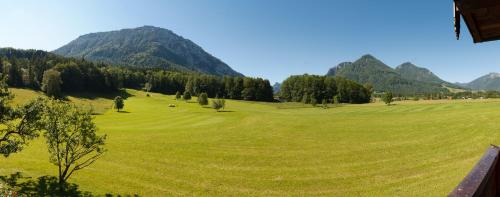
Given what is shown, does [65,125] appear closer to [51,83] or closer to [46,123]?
[46,123]

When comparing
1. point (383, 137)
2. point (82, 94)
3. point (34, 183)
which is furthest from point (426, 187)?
point (82, 94)

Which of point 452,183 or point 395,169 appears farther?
point 395,169

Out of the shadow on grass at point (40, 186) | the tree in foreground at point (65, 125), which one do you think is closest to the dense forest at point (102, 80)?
the shadow on grass at point (40, 186)

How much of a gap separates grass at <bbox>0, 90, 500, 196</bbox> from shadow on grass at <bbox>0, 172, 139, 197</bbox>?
106 cm

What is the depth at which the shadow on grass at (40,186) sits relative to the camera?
2420 cm

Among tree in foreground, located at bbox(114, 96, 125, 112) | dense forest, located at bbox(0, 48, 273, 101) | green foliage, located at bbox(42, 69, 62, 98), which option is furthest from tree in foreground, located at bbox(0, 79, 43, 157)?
dense forest, located at bbox(0, 48, 273, 101)

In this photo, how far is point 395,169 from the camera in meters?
30.9

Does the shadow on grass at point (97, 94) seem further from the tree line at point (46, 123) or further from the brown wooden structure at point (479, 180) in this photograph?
the brown wooden structure at point (479, 180)

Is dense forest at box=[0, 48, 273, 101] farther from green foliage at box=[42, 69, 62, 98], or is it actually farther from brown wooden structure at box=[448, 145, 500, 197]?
brown wooden structure at box=[448, 145, 500, 197]

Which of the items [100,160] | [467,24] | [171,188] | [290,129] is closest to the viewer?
[467,24]

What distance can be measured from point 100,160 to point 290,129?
115ft

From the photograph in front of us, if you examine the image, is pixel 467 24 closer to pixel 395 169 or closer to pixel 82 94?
pixel 395 169

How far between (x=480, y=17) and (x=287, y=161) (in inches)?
1360

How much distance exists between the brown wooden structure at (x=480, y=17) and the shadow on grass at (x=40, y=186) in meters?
27.5
